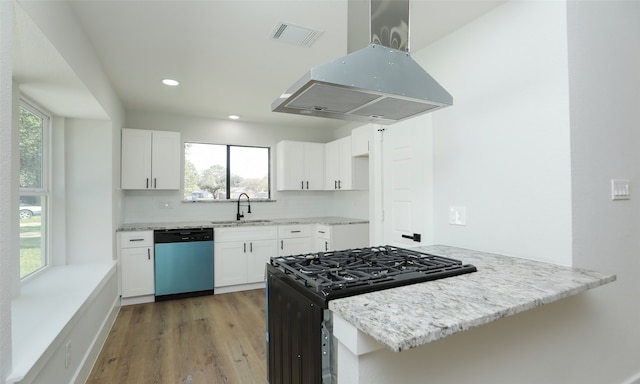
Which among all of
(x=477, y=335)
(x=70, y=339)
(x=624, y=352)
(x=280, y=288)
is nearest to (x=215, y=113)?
(x=70, y=339)

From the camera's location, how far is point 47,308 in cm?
186

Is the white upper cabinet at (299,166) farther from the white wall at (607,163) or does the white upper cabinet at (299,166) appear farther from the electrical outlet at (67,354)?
the white wall at (607,163)

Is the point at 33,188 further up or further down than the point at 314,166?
further down

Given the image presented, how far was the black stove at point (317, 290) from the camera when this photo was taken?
1.13 m

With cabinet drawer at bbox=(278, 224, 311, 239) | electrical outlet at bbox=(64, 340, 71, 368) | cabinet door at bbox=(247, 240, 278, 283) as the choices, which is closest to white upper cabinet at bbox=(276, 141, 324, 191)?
cabinet drawer at bbox=(278, 224, 311, 239)

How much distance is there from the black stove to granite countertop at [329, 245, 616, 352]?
5 centimetres

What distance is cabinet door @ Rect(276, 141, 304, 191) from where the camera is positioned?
4750 millimetres

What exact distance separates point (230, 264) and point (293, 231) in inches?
38.3

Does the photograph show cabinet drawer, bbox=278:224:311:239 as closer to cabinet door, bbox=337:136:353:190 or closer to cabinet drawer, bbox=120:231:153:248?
cabinet door, bbox=337:136:353:190

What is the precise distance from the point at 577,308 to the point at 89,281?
334 centimetres

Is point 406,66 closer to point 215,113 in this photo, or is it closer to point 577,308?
point 577,308

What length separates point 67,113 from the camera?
2.73 m

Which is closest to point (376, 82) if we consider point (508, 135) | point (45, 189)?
point (508, 135)

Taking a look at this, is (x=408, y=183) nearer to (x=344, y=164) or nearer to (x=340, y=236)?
(x=340, y=236)
